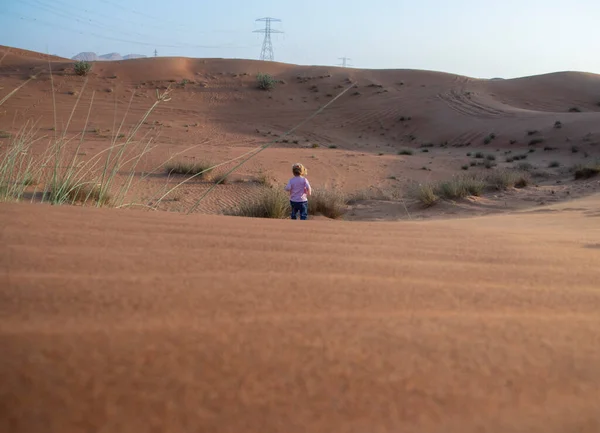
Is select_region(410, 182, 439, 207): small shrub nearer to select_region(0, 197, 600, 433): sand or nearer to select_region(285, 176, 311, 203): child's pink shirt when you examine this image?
A: select_region(285, 176, 311, 203): child's pink shirt

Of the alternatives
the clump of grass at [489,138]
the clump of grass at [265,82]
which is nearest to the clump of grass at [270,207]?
the clump of grass at [489,138]

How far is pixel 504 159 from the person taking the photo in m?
23.4

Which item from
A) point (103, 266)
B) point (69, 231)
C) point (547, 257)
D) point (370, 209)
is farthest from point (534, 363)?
point (370, 209)

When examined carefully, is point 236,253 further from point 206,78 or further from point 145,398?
point 206,78

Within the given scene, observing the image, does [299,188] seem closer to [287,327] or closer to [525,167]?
[287,327]

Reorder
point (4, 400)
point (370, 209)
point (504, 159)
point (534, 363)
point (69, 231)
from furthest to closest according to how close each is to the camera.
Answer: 1. point (504, 159)
2. point (370, 209)
3. point (69, 231)
4. point (534, 363)
5. point (4, 400)

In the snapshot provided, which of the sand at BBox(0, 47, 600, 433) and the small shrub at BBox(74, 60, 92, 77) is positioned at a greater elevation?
the small shrub at BBox(74, 60, 92, 77)

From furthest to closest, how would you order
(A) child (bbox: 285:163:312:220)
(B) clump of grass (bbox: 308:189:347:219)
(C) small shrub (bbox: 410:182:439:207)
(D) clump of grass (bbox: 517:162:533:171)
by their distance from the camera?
(D) clump of grass (bbox: 517:162:533:171) → (C) small shrub (bbox: 410:182:439:207) → (B) clump of grass (bbox: 308:189:347:219) → (A) child (bbox: 285:163:312:220)

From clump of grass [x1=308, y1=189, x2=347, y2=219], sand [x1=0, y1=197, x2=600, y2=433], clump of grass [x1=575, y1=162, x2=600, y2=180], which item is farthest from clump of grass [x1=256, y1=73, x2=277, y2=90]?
sand [x1=0, y1=197, x2=600, y2=433]

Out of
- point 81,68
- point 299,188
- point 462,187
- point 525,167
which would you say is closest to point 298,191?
point 299,188

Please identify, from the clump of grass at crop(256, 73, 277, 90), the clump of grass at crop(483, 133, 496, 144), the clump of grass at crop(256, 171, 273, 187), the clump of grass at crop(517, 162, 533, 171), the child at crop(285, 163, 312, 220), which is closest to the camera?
the child at crop(285, 163, 312, 220)

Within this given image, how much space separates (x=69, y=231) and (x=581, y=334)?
162 centimetres

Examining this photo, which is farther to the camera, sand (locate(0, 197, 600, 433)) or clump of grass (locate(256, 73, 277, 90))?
clump of grass (locate(256, 73, 277, 90))

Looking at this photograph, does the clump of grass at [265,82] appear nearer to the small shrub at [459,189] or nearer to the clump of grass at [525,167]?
the clump of grass at [525,167]
